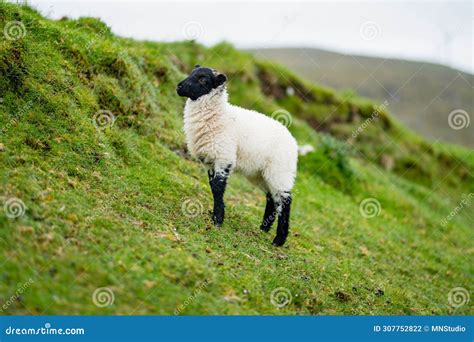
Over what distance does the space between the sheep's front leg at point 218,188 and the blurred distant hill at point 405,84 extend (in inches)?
1382

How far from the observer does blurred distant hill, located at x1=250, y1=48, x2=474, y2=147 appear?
4756 cm

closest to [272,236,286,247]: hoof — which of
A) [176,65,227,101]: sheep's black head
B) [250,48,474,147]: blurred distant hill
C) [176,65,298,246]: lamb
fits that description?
[176,65,298,246]: lamb

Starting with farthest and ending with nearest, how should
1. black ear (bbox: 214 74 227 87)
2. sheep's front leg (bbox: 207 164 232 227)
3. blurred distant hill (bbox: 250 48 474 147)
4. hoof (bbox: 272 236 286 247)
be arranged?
blurred distant hill (bbox: 250 48 474 147)
hoof (bbox: 272 236 286 247)
black ear (bbox: 214 74 227 87)
sheep's front leg (bbox: 207 164 232 227)

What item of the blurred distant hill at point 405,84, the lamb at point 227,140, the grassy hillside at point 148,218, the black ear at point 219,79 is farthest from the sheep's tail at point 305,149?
the blurred distant hill at point 405,84

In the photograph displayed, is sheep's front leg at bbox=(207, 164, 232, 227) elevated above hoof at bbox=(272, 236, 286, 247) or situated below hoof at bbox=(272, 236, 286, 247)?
above

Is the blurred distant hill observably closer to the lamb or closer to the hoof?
the hoof

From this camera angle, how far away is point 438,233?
716 inches

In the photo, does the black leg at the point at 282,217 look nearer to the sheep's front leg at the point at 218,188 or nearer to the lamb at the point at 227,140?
the lamb at the point at 227,140

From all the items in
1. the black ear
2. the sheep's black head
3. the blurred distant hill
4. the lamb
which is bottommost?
the lamb

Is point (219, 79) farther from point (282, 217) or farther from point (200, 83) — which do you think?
point (282, 217)

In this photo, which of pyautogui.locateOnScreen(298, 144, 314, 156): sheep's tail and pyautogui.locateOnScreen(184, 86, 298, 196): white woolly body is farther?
pyautogui.locateOnScreen(298, 144, 314, 156): sheep's tail

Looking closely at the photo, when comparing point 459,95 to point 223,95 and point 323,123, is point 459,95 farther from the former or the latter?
point 223,95

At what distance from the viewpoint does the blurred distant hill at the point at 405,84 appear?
156 feet

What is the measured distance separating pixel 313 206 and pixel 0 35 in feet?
30.1
